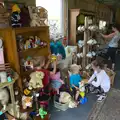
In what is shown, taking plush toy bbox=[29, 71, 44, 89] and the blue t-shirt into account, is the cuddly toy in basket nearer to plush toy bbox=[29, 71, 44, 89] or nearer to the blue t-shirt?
the blue t-shirt

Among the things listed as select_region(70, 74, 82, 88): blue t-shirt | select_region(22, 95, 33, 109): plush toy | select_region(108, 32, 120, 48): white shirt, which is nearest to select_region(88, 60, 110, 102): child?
select_region(70, 74, 82, 88): blue t-shirt

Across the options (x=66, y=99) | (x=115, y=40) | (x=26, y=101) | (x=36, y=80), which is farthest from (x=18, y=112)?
(x=115, y=40)

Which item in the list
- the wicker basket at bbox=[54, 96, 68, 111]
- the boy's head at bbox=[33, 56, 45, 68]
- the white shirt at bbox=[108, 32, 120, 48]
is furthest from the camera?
the white shirt at bbox=[108, 32, 120, 48]

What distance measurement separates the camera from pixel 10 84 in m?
1.54

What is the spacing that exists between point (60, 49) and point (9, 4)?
3.54 feet

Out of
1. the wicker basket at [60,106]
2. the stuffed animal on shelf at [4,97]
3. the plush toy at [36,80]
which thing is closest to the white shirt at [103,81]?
the wicker basket at [60,106]

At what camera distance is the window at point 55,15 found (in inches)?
114

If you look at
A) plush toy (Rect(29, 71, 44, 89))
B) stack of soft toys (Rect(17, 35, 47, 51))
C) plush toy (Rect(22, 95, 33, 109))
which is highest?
stack of soft toys (Rect(17, 35, 47, 51))

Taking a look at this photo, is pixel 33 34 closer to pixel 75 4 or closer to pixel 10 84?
pixel 10 84

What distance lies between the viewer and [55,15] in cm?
303

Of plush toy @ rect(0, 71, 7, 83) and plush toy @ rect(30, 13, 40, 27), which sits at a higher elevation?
plush toy @ rect(30, 13, 40, 27)

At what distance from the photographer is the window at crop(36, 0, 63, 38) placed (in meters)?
2.89

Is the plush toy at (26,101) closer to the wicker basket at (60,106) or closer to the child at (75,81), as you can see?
the wicker basket at (60,106)

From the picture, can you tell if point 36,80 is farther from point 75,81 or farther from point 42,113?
point 75,81
